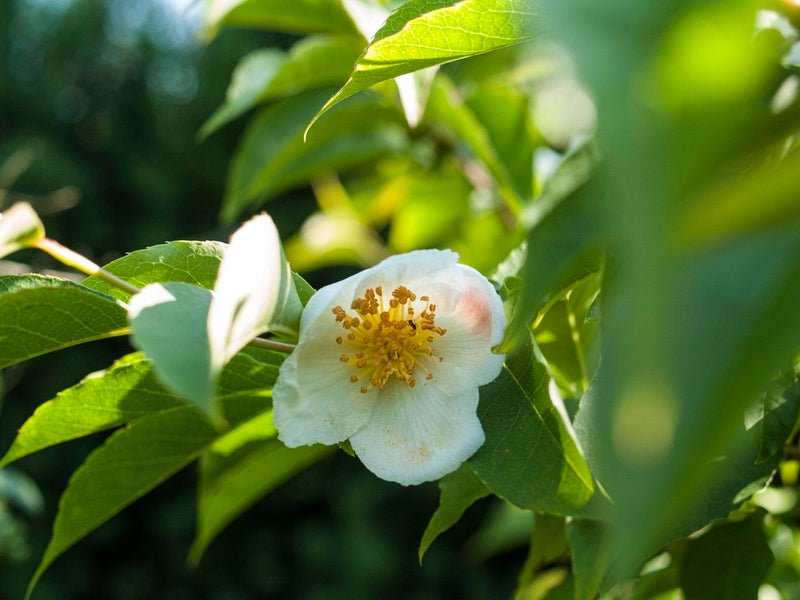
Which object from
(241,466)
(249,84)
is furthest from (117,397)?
(249,84)

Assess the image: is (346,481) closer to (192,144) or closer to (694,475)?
(192,144)

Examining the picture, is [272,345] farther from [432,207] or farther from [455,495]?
[432,207]

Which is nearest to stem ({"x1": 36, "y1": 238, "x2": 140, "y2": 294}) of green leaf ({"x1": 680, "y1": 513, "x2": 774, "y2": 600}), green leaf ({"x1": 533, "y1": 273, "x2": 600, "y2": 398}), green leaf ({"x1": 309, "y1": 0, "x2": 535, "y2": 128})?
green leaf ({"x1": 309, "y1": 0, "x2": 535, "y2": 128})

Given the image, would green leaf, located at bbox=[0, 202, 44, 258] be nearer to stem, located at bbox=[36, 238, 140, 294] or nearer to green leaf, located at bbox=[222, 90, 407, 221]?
stem, located at bbox=[36, 238, 140, 294]

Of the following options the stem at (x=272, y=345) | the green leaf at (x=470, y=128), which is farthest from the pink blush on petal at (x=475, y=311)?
the green leaf at (x=470, y=128)

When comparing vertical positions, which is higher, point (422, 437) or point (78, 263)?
point (78, 263)

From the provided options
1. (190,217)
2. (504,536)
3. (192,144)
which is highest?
(504,536)

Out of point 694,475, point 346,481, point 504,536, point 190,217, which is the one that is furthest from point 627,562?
point 190,217
